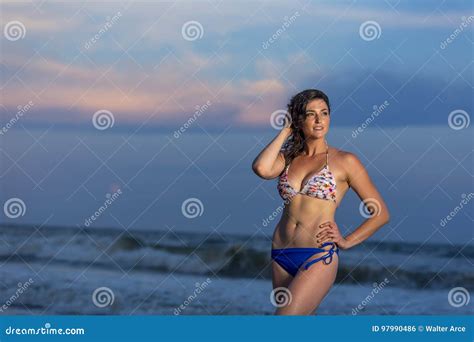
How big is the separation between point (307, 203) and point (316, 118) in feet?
2.11

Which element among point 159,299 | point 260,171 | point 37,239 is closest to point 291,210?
point 260,171

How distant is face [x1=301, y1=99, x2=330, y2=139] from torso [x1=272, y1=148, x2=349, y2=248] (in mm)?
206

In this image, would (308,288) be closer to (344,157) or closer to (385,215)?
(385,215)

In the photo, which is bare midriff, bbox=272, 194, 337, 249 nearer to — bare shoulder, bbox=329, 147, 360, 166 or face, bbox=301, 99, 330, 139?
bare shoulder, bbox=329, 147, 360, 166

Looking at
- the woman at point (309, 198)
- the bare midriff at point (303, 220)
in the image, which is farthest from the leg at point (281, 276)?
the bare midriff at point (303, 220)

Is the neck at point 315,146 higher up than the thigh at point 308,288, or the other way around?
the neck at point 315,146

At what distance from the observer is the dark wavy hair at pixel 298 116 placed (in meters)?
7.84

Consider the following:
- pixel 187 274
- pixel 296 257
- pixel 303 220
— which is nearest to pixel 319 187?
pixel 303 220

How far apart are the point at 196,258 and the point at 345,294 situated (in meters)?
3.58

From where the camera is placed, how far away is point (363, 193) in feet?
25.9

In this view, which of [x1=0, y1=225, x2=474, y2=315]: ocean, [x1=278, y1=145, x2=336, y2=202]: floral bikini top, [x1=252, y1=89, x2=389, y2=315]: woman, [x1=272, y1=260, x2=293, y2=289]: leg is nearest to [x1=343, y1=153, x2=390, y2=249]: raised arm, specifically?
[x1=252, y1=89, x2=389, y2=315]: woman

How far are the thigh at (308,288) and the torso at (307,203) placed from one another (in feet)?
0.66

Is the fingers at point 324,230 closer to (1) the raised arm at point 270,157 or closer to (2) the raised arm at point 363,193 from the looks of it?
(2) the raised arm at point 363,193

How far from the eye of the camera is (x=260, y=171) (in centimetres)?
784
